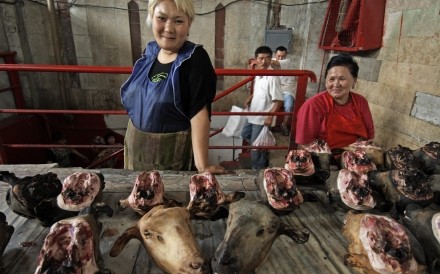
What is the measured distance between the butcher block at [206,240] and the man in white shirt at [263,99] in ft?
7.84

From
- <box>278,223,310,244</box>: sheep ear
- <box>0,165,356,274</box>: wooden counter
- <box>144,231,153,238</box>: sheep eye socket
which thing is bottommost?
<box>0,165,356,274</box>: wooden counter

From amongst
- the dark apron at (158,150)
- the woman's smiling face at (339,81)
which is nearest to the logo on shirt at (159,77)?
the dark apron at (158,150)

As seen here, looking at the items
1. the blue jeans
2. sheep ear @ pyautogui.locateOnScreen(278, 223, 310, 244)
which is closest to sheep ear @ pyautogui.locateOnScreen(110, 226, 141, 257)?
sheep ear @ pyautogui.locateOnScreen(278, 223, 310, 244)

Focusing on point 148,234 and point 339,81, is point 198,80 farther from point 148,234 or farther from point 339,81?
point 339,81

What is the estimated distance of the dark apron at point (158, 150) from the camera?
77.9 inches

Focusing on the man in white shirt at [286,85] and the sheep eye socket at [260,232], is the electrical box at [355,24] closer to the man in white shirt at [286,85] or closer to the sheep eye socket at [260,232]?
the man in white shirt at [286,85]

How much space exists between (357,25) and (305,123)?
2136mm

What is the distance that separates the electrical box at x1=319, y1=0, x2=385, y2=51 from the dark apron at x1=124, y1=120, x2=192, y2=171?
293 centimetres

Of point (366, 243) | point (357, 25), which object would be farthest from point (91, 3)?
point (366, 243)

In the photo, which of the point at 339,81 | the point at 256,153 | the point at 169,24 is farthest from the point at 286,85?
the point at 169,24

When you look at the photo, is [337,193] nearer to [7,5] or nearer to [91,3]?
[91,3]

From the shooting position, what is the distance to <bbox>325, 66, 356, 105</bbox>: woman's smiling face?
2.30 meters

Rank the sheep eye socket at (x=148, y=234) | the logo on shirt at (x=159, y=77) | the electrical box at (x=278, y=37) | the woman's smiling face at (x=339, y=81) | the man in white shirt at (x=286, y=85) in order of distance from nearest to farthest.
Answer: the sheep eye socket at (x=148, y=234) < the logo on shirt at (x=159, y=77) < the woman's smiling face at (x=339, y=81) < the man in white shirt at (x=286, y=85) < the electrical box at (x=278, y=37)

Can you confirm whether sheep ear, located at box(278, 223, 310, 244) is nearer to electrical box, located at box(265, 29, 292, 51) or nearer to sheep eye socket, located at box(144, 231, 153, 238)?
sheep eye socket, located at box(144, 231, 153, 238)
